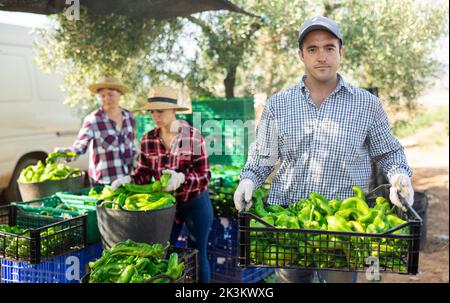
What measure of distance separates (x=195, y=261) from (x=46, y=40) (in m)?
4.30

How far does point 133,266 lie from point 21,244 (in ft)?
3.66

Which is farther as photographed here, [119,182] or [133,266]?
[119,182]

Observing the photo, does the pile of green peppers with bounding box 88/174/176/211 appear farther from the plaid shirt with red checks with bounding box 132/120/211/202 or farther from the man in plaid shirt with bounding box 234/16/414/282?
the man in plaid shirt with bounding box 234/16/414/282

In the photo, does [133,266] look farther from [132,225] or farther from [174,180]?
[174,180]

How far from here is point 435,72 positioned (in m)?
6.83

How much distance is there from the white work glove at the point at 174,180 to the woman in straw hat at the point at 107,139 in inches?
58.5

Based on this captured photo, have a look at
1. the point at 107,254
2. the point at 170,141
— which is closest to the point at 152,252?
the point at 107,254

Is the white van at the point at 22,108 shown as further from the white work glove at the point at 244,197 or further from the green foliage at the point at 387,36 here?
the white work glove at the point at 244,197

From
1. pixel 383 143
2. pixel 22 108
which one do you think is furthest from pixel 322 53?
pixel 22 108

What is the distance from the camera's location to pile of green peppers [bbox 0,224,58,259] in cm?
302

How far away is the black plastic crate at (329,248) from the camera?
77.1 inches

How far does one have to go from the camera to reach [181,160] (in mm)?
3666

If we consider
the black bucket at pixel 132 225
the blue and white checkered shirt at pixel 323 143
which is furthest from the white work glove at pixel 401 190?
the black bucket at pixel 132 225
